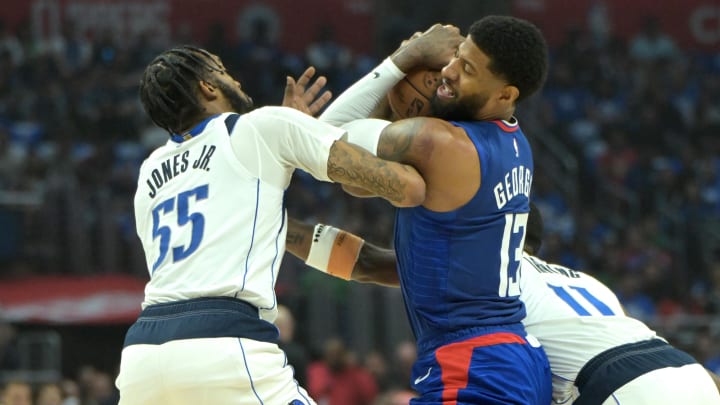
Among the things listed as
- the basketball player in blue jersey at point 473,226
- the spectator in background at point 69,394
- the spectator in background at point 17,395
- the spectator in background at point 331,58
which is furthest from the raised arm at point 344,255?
the spectator in background at point 331,58

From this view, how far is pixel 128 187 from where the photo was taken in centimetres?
1493

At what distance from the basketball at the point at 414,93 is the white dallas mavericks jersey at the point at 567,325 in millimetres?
797

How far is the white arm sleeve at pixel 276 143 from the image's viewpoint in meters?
4.46

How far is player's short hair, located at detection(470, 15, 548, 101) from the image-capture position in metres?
4.50

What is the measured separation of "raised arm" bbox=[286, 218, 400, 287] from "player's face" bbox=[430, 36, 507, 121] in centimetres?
94

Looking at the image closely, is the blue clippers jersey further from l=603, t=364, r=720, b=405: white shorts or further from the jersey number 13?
l=603, t=364, r=720, b=405: white shorts

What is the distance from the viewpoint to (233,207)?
4410 millimetres

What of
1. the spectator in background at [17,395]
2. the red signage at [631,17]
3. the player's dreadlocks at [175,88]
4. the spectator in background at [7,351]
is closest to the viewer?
the player's dreadlocks at [175,88]

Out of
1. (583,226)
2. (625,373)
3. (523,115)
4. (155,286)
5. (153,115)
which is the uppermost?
(153,115)

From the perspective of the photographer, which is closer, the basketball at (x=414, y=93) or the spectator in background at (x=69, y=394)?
the basketball at (x=414, y=93)

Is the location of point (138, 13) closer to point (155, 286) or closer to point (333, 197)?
point (333, 197)

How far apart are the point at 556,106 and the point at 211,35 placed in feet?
18.2

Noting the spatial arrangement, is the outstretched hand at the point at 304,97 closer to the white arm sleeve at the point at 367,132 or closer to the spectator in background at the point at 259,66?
the white arm sleeve at the point at 367,132

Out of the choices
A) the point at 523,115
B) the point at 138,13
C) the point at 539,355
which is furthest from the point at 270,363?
the point at 138,13
